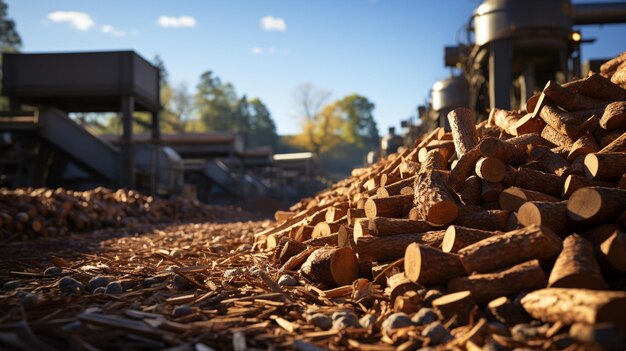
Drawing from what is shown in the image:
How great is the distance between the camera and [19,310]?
9.07 ft

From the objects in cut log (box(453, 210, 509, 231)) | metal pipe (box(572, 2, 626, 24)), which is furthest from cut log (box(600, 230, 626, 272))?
metal pipe (box(572, 2, 626, 24))

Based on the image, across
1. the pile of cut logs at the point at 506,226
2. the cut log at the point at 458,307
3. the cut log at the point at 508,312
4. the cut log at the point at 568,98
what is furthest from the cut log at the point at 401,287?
the cut log at the point at 568,98

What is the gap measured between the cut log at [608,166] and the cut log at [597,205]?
41 centimetres

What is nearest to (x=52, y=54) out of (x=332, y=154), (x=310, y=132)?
(x=310, y=132)

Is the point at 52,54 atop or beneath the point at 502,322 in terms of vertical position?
atop

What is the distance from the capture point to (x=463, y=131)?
15.4 ft

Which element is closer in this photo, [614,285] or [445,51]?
[614,285]

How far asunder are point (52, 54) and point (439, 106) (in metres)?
13.6

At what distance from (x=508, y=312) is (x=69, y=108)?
19.1 metres

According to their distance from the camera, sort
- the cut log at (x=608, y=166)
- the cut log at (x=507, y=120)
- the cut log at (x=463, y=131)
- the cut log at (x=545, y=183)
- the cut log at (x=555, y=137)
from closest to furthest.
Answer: the cut log at (x=608, y=166) < the cut log at (x=545, y=183) < the cut log at (x=555, y=137) < the cut log at (x=463, y=131) < the cut log at (x=507, y=120)

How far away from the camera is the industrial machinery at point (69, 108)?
1588 cm

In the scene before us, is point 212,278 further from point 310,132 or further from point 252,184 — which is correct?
point 310,132

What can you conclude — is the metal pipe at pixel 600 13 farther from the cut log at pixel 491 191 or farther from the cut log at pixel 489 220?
the cut log at pixel 489 220

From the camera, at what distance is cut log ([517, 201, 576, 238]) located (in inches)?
125
